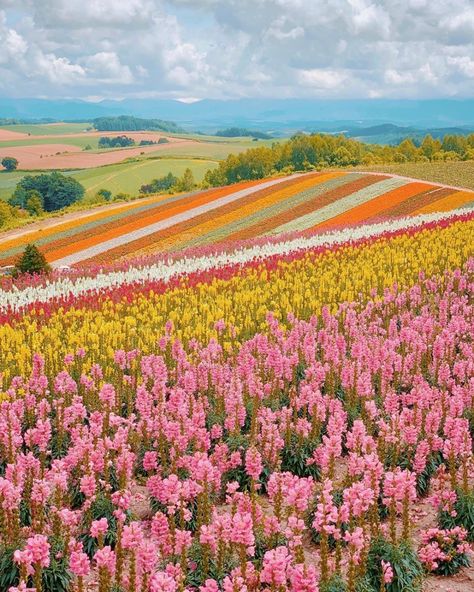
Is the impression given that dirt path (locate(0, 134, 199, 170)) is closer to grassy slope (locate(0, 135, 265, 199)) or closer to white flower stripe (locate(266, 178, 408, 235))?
grassy slope (locate(0, 135, 265, 199))

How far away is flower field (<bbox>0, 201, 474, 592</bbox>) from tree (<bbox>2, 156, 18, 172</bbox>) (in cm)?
13574

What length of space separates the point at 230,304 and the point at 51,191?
97.5 metres

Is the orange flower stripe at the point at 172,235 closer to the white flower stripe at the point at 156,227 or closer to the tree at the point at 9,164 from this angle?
the white flower stripe at the point at 156,227

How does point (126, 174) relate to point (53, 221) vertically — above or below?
above

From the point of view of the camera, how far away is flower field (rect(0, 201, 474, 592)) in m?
5.43

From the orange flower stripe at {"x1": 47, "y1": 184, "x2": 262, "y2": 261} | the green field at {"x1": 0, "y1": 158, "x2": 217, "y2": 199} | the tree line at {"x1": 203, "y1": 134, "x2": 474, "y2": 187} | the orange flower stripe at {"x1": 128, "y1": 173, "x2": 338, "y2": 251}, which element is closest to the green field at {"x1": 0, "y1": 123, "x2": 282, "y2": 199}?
the green field at {"x1": 0, "y1": 158, "x2": 217, "y2": 199}

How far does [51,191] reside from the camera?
107312mm

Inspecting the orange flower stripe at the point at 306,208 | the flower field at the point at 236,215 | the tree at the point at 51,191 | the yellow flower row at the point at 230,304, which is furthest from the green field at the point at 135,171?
the yellow flower row at the point at 230,304

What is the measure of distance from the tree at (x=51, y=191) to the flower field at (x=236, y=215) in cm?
5450

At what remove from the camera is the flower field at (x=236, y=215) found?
130 ft

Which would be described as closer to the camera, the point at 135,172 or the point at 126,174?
the point at 126,174

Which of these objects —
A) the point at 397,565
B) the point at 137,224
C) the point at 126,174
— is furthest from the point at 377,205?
the point at 126,174

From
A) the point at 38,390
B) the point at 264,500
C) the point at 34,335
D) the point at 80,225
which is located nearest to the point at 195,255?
the point at 34,335

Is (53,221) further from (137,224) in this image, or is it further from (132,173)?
(132,173)
